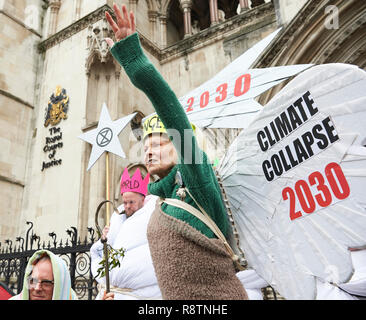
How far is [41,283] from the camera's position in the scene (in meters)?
1.96

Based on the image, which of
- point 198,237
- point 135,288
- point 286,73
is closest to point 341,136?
point 198,237

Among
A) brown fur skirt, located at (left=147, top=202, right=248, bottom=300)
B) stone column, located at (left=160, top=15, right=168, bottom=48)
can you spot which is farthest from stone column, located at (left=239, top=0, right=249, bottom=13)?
brown fur skirt, located at (left=147, top=202, right=248, bottom=300)

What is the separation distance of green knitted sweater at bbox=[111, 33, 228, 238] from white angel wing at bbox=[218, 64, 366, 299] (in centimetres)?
15

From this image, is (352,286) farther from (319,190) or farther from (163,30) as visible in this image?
(163,30)

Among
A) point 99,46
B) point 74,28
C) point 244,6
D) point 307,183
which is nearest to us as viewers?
point 307,183

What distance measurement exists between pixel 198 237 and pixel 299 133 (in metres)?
0.51

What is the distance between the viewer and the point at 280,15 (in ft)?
21.6

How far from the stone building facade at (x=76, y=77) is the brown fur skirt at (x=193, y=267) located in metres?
5.32

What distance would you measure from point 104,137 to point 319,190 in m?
2.46

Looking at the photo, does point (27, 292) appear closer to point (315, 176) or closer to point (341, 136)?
point (315, 176)

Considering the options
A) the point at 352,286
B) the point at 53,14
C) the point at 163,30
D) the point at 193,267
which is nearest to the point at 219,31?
the point at 163,30

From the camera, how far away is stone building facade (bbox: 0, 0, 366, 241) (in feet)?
26.2

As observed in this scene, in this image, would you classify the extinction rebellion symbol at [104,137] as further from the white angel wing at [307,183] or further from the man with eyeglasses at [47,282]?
the white angel wing at [307,183]
